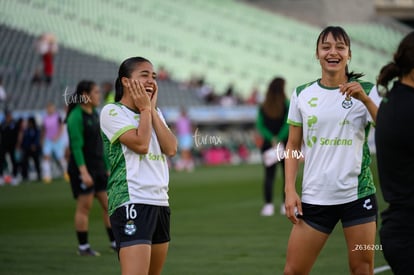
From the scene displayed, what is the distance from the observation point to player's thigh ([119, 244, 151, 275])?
636 centimetres

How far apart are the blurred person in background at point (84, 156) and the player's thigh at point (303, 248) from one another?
5.11 m

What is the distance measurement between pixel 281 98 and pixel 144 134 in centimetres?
950

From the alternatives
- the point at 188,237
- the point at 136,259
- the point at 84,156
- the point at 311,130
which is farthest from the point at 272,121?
the point at 136,259

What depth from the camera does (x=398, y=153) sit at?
5.21 m

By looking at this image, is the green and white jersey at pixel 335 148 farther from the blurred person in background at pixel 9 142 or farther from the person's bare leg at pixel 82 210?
the blurred person in background at pixel 9 142

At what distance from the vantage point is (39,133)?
26.6m

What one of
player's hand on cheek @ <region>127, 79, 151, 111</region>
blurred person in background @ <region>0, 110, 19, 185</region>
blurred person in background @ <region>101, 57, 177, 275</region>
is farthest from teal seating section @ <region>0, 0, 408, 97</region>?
player's hand on cheek @ <region>127, 79, 151, 111</region>

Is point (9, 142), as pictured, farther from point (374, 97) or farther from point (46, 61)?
point (374, 97)

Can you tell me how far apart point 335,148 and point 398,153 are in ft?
5.11

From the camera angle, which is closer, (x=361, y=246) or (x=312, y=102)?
(x=361, y=246)

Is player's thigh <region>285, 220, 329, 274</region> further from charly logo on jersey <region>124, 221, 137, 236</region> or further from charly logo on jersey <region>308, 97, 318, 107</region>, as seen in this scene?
charly logo on jersey <region>124, 221, 137, 236</region>

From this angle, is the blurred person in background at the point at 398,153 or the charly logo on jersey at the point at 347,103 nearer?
the blurred person in background at the point at 398,153

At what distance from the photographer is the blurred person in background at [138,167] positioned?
256 inches

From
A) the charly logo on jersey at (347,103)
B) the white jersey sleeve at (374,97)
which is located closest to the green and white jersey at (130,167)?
the charly logo on jersey at (347,103)
